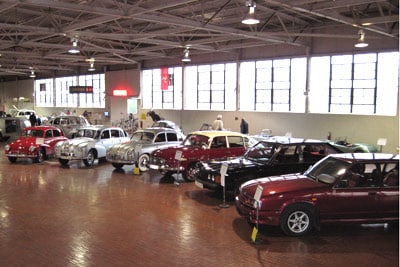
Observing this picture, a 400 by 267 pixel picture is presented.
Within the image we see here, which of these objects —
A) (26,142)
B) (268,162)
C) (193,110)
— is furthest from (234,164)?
(193,110)

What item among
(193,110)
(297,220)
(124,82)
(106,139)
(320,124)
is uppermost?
(124,82)

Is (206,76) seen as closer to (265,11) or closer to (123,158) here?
(265,11)

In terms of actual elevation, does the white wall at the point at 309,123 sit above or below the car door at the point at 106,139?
above

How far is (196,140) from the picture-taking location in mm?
12766

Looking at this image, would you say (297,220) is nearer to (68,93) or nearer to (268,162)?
(268,162)

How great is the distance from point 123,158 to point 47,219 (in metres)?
5.82

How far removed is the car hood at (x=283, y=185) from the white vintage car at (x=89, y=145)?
9.06 metres

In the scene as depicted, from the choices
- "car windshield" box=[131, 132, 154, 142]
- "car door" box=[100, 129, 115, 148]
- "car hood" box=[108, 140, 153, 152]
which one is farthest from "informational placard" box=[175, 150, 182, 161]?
"car door" box=[100, 129, 115, 148]

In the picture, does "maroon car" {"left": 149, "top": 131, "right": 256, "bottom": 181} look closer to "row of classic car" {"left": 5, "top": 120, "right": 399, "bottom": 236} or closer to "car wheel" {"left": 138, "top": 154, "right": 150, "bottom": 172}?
"row of classic car" {"left": 5, "top": 120, "right": 399, "bottom": 236}

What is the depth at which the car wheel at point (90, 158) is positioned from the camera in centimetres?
1555

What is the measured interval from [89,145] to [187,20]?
19.6ft

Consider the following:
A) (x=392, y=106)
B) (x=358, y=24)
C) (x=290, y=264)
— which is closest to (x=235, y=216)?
(x=290, y=264)

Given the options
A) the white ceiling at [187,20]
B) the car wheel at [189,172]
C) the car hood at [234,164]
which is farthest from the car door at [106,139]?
the car hood at [234,164]

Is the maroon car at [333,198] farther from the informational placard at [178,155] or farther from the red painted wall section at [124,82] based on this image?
the red painted wall section at [124,82]
